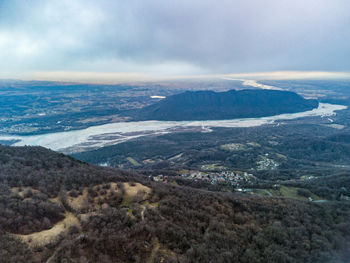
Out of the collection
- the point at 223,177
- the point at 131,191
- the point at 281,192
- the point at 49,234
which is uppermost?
the point at 49,234

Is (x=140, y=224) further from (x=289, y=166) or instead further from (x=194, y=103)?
(x=194, y=103)

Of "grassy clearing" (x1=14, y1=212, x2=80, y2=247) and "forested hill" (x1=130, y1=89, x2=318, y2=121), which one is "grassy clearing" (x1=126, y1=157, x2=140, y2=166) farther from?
"forested hill" (x1=130, y1=89, x2=318, y2=121)

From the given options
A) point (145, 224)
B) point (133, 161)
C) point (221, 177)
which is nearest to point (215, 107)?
point (133, 161)

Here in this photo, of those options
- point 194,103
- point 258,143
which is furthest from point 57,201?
point 194,103

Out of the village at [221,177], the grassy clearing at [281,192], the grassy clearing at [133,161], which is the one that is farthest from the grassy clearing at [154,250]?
Answer: the grassy clearing at [133,161]

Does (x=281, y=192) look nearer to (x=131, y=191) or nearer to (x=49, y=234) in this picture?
(x=131, y=191)
